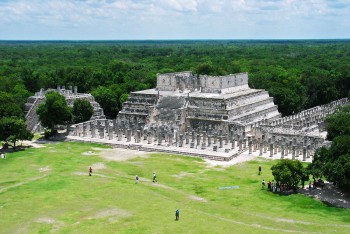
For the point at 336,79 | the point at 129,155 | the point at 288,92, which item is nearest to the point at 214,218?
the point at 129,155

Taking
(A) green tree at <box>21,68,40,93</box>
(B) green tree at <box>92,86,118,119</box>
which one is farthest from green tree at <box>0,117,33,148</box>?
(A) green tree at <box>21,68,40,93</box>

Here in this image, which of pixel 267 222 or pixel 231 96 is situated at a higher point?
pixel 231 96

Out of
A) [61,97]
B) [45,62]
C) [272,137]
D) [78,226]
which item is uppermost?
[45,62]

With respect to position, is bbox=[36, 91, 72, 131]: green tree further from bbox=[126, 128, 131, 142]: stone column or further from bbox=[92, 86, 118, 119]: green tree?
bbox=[92, 86, 118, 119]: green tree

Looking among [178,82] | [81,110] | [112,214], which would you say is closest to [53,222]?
[112,214]

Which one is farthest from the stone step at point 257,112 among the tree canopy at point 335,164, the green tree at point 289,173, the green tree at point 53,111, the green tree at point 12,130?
Answer: the green tree at point 12,130

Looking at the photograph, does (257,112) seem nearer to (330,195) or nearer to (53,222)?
(330,195)

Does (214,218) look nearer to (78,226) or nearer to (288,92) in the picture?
(78,226)
